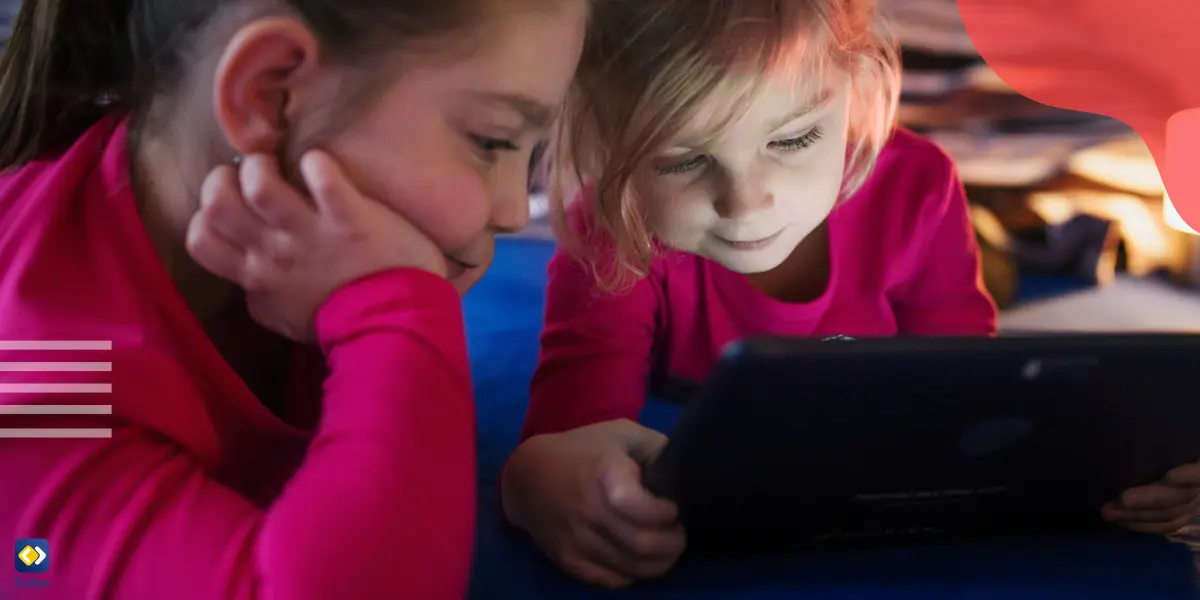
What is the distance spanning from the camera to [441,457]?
13.9 inches

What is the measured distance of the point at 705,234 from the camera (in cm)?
52

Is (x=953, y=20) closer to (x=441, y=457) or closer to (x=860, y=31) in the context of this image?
(x=860, y=31)

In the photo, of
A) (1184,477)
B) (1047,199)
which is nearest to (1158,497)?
(1184,477)

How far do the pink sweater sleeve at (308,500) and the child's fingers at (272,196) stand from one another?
1.6 inches

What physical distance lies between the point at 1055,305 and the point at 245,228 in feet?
1.83

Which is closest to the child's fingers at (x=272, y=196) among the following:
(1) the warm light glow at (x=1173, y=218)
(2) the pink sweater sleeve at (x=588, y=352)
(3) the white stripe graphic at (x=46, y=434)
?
(3) the white stripe graphic at (x=46, y=434)

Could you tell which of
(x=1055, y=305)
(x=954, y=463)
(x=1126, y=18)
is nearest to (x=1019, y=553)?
(x=954, y=463)

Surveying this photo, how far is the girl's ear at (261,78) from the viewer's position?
13.3 inches

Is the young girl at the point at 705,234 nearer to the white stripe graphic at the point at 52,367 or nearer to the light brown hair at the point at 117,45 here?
the light brown hair at the point at 117,45

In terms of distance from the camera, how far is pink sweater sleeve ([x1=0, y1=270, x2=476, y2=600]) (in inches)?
12.6

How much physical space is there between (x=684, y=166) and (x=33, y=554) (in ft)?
1.13

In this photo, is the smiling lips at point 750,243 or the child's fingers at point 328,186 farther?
the smiling lips at point 750,243

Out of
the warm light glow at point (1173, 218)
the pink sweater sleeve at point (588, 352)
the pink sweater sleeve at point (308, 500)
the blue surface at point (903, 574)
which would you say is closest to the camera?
the pink sweater sleeve at point (308, 500)

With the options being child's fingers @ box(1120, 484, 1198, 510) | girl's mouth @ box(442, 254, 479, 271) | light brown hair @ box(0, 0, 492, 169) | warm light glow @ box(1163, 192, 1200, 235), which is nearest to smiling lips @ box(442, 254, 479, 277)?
girl's mouth @ box(442, 254, 479, 271)
